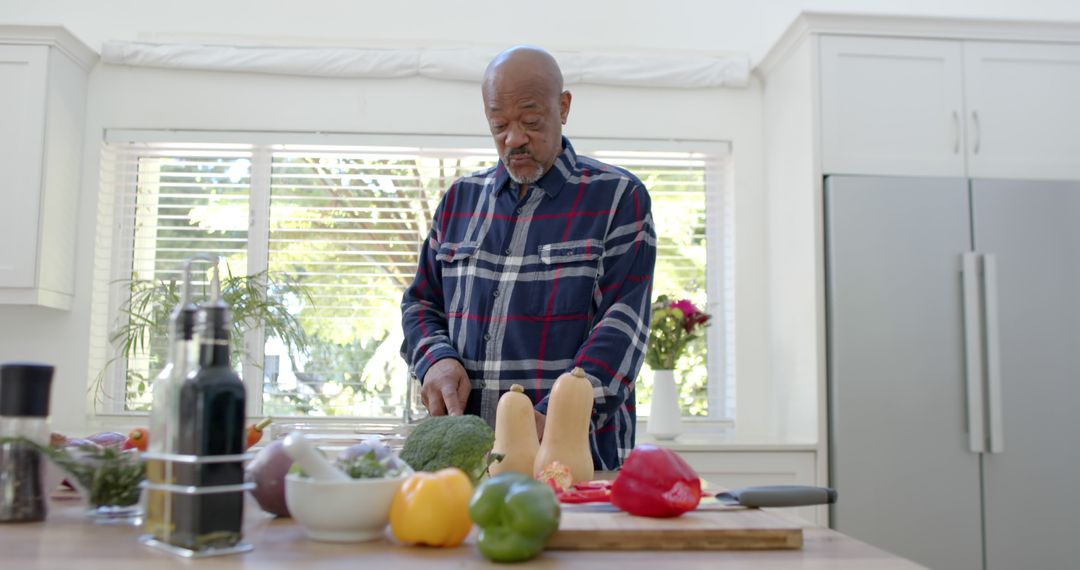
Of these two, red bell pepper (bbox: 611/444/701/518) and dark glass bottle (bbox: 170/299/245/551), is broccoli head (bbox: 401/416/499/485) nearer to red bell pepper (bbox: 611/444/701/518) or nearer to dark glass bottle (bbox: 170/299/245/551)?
red bell pepper (bbox: 611/444/701/518)

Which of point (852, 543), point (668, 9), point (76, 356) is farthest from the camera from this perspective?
point (668, 9)

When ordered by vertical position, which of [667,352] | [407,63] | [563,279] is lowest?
[667,352]

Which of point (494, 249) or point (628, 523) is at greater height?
point (494, 249)

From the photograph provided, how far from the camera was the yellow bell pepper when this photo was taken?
3.00 feet

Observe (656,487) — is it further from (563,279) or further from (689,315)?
(689,315)

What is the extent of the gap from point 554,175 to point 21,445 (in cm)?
112

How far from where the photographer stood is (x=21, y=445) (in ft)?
3.51

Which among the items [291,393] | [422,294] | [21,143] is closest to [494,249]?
[422,294]

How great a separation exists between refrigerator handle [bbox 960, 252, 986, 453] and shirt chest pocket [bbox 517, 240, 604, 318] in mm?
1973

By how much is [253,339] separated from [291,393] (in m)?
0.26

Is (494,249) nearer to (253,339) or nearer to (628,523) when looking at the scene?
(628,523)

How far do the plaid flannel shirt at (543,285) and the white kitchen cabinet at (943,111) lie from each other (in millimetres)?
1762

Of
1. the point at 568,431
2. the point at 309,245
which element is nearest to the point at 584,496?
the point at 568,431

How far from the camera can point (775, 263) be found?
375 centimetres
